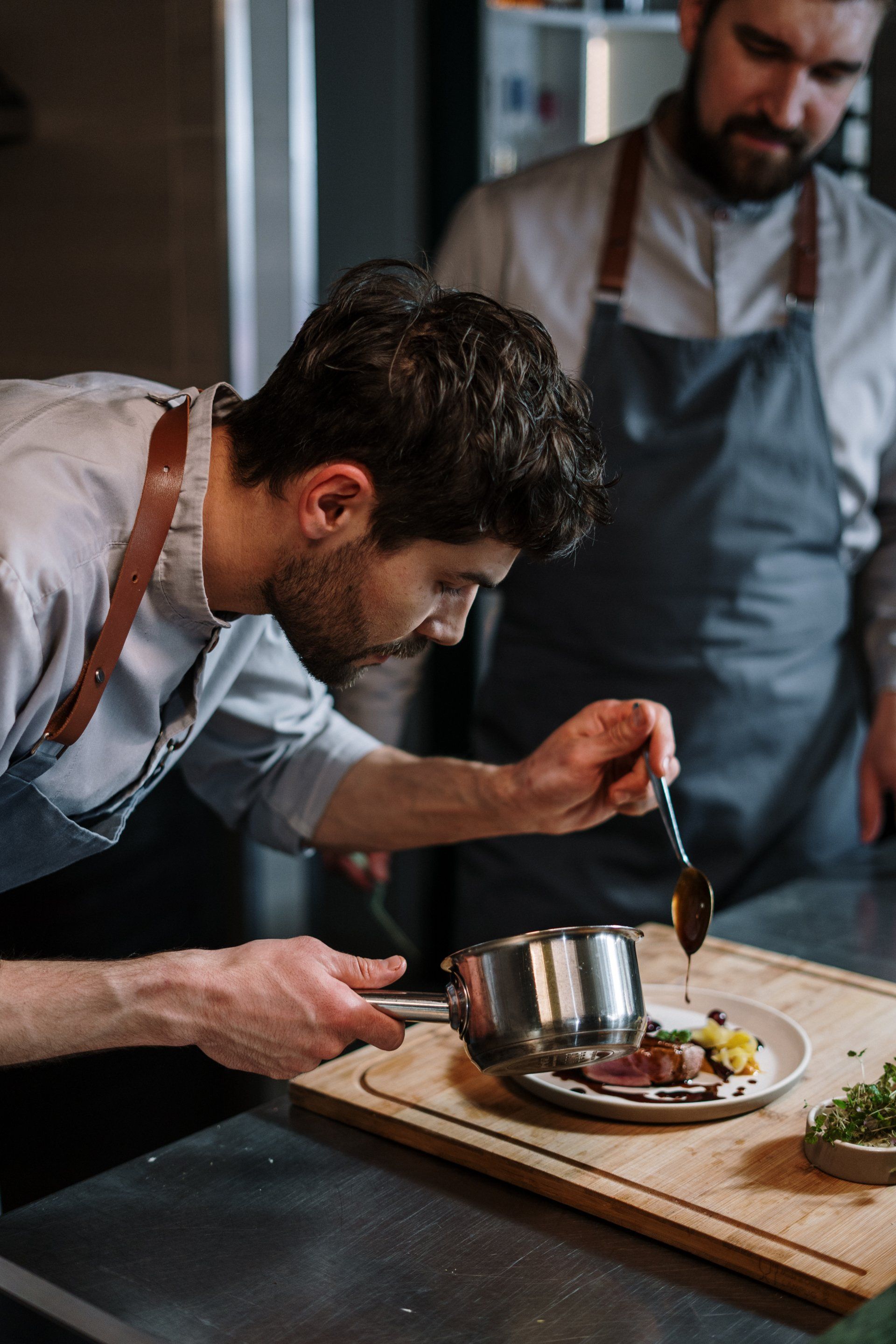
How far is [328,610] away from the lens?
1297mm

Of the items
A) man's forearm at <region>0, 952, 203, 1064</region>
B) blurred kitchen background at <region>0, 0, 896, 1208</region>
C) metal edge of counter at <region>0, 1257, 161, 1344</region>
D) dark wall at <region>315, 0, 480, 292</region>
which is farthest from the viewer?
dark wall at <region>315, 0, 480, 292</region>

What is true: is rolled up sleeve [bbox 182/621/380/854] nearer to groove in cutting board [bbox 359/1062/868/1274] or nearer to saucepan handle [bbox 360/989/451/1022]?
groove in cutting board [bbox 359/1062/868/1274]

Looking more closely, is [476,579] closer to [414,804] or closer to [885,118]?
[414,804]

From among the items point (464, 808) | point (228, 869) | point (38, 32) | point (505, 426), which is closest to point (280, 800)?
point (464, 808)

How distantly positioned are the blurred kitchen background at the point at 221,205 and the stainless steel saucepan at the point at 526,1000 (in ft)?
3.85

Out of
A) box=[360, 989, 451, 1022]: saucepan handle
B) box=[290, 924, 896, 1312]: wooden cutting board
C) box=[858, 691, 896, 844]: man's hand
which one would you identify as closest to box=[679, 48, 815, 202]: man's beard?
box=[858, 691, 896, 844]: man's hand

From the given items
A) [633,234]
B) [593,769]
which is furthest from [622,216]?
[593,769]

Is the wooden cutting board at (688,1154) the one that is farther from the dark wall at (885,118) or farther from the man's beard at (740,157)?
the dark wall at (885,118)

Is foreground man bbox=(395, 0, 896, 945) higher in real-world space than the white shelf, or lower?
lower

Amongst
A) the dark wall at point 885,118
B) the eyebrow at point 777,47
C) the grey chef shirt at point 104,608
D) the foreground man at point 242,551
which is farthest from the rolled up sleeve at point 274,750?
the dark wall at point 885,118

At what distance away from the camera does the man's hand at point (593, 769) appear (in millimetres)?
1491

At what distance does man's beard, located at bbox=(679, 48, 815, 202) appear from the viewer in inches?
81.4

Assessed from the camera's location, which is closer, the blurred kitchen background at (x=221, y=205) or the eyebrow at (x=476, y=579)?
the eyebrow at (x=476, y=579)

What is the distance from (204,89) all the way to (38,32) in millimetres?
486
